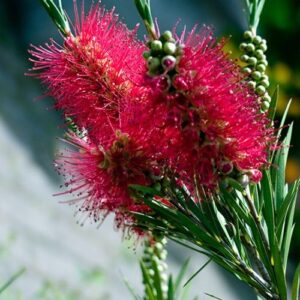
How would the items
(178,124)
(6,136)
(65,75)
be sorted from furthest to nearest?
(6,136) → (65,75) → (178,124)

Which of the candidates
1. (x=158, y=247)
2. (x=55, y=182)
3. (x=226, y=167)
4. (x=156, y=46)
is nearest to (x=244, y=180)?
(x=226, y=167)

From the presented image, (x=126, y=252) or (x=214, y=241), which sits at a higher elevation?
(x=126, y=252)

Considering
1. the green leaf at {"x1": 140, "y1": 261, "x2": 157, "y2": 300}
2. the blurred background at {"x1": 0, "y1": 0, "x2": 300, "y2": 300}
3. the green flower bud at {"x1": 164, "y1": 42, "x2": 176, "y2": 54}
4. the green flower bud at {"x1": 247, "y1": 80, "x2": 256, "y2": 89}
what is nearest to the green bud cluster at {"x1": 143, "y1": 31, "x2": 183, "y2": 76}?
the green flower bud at {"x1": 164, "y1": 42, "x2": 176, "y2": 54}

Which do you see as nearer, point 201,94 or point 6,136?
point 201,94

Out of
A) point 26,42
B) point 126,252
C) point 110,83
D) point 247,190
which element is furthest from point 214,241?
point 26,42

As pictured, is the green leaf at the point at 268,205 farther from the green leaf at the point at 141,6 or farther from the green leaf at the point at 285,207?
the green leaf at the point at 141,6

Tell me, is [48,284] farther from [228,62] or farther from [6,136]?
[228,62]
